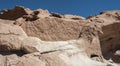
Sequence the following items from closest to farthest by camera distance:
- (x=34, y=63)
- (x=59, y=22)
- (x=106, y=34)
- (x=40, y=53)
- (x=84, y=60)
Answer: (x=34, y=63) → (x=40, y=53) → (x=84, y=60) → (x=59, y=22) → (x=106, y=34)

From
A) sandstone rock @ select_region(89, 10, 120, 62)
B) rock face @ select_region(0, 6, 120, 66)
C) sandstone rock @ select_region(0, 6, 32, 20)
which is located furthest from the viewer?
sandstone rock @ select_region(89, 10, 120, 62)

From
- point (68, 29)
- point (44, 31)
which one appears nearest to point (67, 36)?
point (68, 29)

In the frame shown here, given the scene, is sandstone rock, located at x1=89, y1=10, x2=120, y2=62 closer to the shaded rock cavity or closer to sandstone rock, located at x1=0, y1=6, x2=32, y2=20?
the shaded rock cavity

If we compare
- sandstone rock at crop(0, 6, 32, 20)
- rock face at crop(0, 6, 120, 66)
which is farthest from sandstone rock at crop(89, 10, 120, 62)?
sandstone rock at crop(0, 6, 32, 20)

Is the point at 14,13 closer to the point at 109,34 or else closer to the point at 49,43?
the point at 49,43

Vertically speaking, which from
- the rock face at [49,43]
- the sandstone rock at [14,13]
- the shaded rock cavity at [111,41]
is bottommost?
the rock face at [49,43]

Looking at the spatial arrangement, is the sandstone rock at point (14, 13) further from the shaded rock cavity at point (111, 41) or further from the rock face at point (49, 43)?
the shaded rock cavity at point (111, 41)

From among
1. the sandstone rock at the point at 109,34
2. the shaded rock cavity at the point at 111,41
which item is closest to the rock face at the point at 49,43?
the sandstone rock at the point at 109,34

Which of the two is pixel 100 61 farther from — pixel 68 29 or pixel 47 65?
pixel 47 65

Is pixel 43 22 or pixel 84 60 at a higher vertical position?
pixel 43 22

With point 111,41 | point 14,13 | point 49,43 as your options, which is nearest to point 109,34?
point 111,41

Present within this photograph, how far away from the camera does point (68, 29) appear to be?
8.38m

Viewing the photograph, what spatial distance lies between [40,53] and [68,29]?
167 centimetres

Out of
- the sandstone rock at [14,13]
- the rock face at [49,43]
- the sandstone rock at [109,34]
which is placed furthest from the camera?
the sandstone rock at [109,34]
